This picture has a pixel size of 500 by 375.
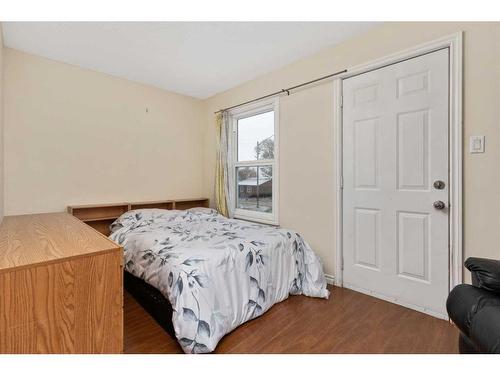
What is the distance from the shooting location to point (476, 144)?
1.71m

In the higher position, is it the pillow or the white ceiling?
the white ceiling

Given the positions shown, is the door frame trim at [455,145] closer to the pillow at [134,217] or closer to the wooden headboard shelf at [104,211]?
the pillow at [134,217]

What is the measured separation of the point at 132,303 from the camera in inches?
83.9

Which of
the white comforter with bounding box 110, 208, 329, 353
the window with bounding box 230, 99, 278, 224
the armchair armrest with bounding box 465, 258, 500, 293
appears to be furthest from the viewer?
the window with bounding box 230, 99, 278, 224

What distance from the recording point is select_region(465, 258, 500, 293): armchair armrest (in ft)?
3.86

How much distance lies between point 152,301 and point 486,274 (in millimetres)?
1977

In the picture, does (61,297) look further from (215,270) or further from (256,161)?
(256,161)

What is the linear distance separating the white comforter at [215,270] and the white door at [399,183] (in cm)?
52

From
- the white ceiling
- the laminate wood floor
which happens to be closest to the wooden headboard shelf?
the laminate wood floor

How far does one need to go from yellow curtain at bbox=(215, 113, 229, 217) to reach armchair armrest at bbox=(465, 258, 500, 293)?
2.69 m

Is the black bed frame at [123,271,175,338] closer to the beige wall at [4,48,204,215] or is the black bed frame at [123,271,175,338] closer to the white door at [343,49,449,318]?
the beige wall at [4,48,204,215]

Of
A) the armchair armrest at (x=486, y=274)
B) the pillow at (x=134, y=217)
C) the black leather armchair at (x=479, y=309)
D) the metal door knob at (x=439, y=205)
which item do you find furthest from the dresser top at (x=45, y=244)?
the metal door knob at (x=439, y=205)

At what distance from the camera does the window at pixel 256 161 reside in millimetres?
3119

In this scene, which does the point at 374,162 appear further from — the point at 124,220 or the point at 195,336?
the point at 124,220
